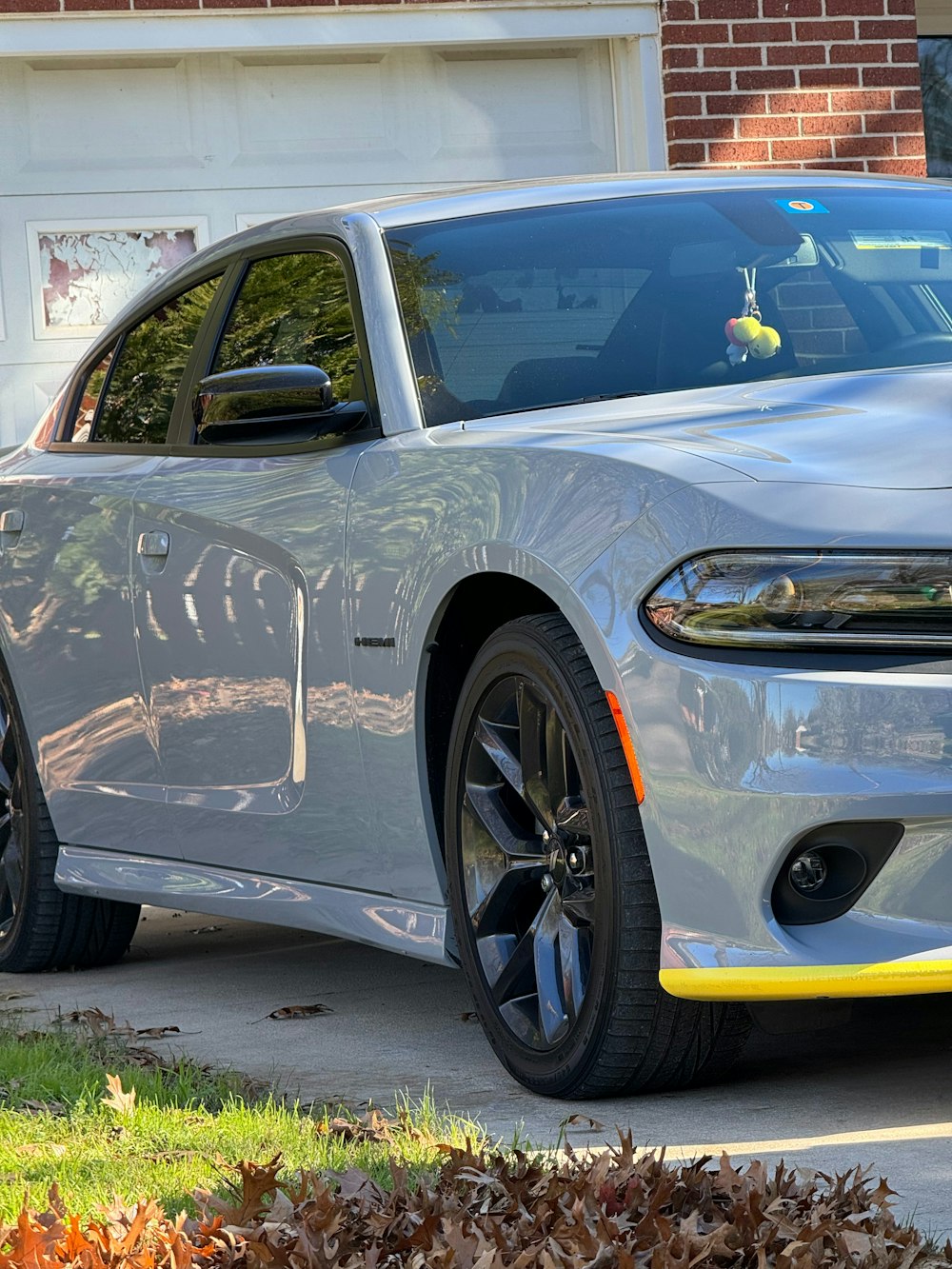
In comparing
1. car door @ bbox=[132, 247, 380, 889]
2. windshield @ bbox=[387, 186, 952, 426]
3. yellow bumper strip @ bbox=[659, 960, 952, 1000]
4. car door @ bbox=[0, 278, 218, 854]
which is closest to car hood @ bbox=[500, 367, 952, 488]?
windshield @ bbox=[387, 186, 952, 426]

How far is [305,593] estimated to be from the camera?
13.9 feet

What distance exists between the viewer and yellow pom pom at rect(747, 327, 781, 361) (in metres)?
4.28

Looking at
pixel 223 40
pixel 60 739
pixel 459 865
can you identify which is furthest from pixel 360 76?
pixel 459 865

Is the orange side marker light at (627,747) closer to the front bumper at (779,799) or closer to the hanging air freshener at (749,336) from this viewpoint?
the front bumper at (779,799)

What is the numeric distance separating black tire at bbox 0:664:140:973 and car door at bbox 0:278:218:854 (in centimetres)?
10

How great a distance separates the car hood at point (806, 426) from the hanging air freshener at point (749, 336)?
0.28 meters

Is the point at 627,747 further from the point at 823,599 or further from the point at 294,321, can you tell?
the point at 294,321

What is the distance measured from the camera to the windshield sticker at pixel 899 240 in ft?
15.2

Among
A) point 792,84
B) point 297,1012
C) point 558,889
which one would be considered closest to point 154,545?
point 297,1012

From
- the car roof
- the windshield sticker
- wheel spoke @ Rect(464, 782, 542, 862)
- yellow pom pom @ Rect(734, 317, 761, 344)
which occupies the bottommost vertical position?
wheel spoke @ Rect(464, 782, 542, 862)

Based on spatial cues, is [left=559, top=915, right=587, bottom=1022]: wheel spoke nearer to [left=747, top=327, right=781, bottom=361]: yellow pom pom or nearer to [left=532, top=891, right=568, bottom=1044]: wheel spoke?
[left=532, top=891, right=568, bottom=1044]: wheel spoke

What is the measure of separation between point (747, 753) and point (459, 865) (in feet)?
2.76

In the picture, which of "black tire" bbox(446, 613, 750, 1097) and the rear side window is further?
the rear side window

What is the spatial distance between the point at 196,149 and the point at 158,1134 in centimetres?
703
